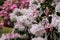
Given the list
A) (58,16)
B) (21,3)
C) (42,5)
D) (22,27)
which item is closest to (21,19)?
(22,27)

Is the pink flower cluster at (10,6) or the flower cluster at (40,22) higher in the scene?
the flower cluster at (40,22)

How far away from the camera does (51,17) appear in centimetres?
370

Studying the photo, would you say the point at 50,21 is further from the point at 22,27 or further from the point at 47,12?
the point at 22,27

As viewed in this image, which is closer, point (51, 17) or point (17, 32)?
→ point (51, 17)

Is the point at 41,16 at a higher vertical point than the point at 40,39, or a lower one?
higher

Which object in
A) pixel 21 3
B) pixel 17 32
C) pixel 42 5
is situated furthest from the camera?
pixel 21 3

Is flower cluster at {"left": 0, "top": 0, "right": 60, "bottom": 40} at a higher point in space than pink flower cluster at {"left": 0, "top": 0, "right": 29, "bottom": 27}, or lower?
higher

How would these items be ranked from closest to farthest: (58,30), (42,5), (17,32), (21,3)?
(58,30), (42,5), (17,32), (21,3)

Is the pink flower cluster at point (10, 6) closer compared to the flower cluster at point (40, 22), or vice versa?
the flower cluster at point (40, 22)

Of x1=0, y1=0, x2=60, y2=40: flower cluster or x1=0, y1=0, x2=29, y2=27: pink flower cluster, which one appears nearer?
x1=0, y1=0, x2=60, y2=40: flower cluster

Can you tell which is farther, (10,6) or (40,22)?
(10,6)

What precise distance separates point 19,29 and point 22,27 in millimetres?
84

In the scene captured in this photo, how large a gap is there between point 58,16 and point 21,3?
5127 millimetres

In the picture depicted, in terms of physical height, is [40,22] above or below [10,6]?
above
